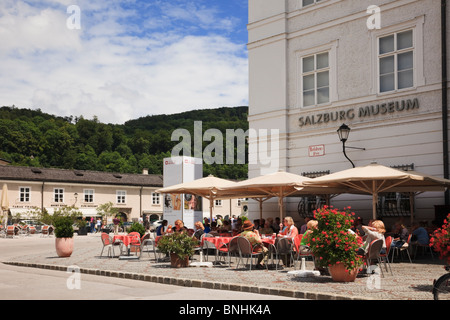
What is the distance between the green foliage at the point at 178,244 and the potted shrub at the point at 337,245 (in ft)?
14.6

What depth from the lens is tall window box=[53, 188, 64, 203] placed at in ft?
205

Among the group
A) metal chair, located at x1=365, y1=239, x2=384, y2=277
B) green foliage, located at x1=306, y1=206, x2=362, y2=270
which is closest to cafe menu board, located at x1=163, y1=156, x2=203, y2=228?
metal chair, located at x1=365, y1=239, x2=384, y2=277

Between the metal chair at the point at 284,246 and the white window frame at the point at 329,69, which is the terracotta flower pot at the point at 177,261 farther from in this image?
the white window frame at the point at 329,69

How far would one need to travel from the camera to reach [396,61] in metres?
18.6

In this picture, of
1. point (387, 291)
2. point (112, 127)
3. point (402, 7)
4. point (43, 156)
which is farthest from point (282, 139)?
point (43, 156)

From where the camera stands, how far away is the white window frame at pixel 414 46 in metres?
17.9

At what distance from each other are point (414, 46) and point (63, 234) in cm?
1318

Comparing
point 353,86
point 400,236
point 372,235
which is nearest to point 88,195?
point 353,86

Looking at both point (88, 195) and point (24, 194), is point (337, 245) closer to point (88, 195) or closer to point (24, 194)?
point (24, 194)

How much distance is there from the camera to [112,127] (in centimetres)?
8175

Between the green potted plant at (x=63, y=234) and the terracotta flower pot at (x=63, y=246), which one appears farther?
the terracotta flower pot at (x=63, y=246)

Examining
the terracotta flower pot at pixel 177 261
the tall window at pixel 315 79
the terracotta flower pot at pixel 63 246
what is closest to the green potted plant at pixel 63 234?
the terracotta flower pot at pixel 63 246

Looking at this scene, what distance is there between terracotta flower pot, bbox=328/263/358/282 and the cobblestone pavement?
14 cm

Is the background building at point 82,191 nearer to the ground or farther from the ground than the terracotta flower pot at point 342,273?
farther from the ground
